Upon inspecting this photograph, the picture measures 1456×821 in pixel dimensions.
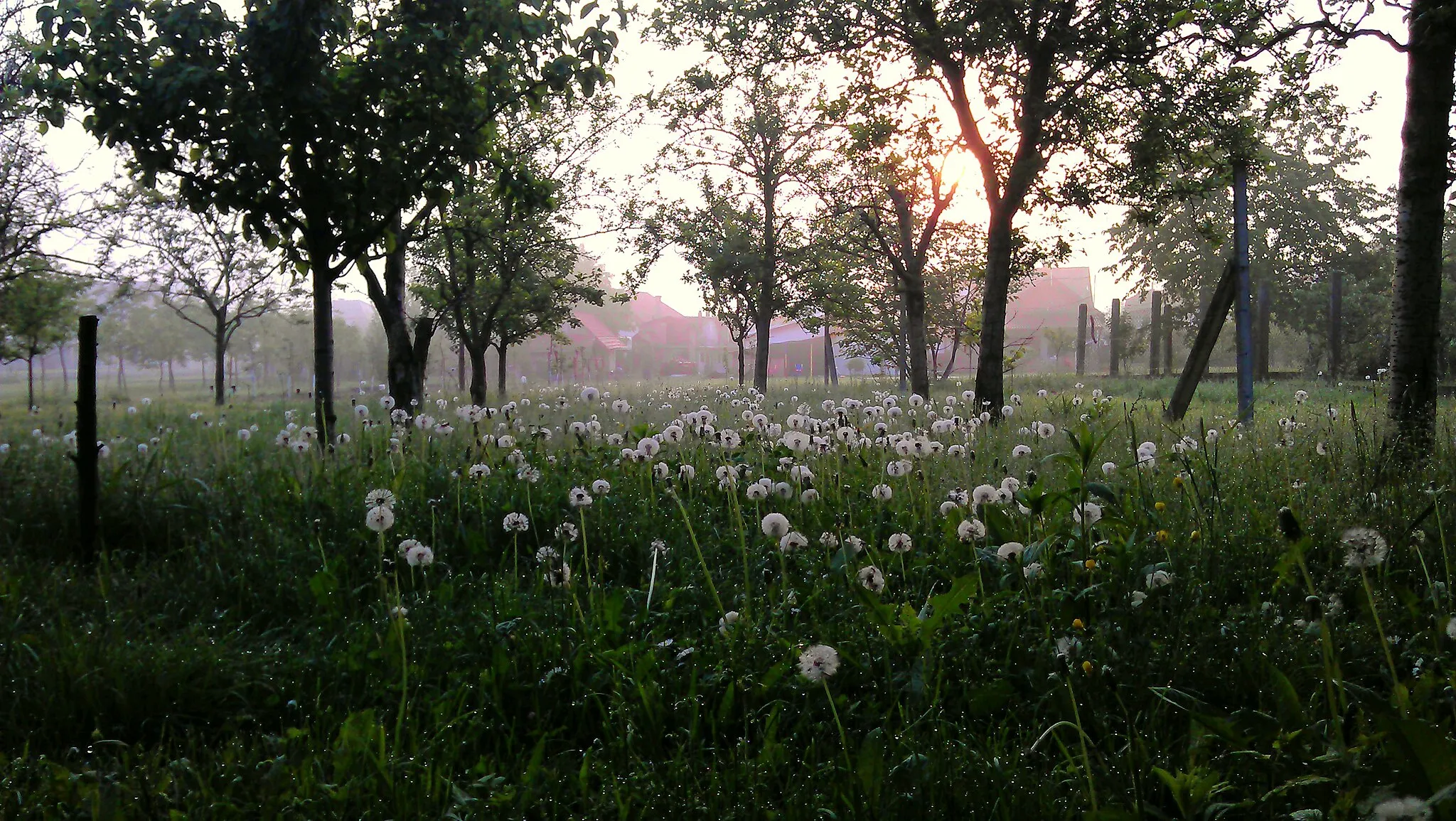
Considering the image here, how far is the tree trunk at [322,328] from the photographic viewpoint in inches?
284

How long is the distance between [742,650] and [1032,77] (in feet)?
34.7

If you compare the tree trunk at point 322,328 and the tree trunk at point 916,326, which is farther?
the tree trunk at point 916,326

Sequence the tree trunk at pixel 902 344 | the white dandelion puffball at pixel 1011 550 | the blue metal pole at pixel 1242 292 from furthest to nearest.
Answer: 1. the tree trunk at pixel 902 344
2. the blue metal pole at pixel 1242 292
3. the white dandelion puffball at pixel 1011 550

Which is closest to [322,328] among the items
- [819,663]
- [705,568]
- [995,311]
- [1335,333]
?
[705,568]

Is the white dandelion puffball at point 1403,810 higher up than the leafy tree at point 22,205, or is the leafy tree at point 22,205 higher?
the leafy tree at point 22,205

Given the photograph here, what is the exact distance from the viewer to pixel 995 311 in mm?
11727

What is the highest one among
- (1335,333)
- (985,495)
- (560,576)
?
(1335,333)

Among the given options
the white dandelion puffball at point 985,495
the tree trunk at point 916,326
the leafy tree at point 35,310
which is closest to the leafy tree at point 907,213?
the tree trunk at point 916,326

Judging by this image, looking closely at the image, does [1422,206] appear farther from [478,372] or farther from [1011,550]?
[478,372]

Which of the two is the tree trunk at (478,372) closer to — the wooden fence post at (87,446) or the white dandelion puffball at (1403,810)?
the wooden fence post at (87,446)

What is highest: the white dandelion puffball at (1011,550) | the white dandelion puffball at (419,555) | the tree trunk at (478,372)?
the tree trunk at (478,372)


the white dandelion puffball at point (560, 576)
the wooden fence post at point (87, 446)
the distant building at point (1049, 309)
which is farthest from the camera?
the distant building at point (1049, 309)

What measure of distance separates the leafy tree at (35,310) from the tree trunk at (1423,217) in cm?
2398

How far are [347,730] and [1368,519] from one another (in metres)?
4.51
